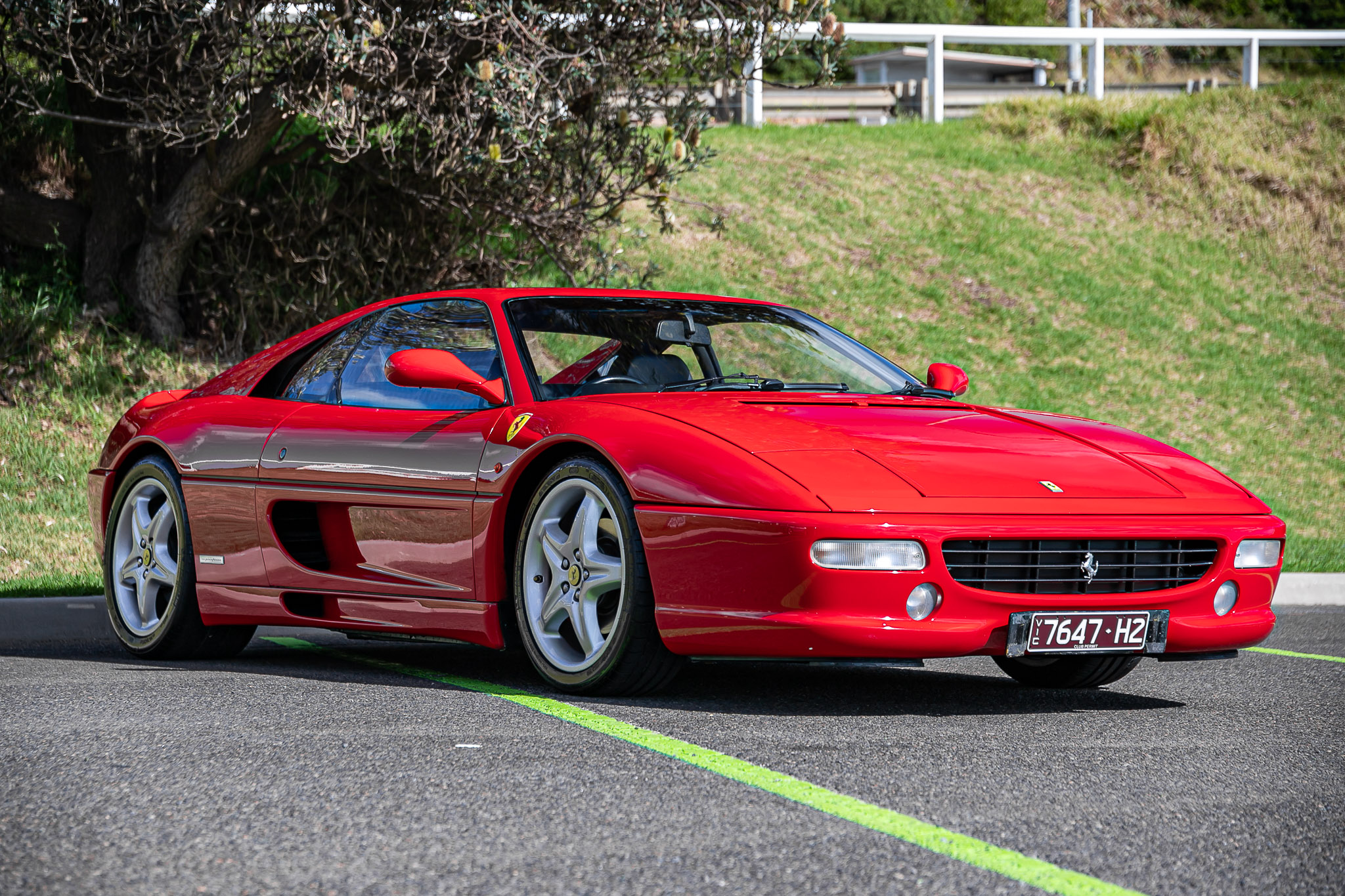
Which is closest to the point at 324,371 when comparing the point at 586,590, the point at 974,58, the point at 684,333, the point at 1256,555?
the point at 684,333

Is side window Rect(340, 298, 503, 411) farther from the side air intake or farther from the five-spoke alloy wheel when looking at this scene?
the five-spoke alloy wheel

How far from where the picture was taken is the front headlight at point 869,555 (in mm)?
4070

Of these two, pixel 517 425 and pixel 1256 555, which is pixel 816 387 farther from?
pixel 1256 555

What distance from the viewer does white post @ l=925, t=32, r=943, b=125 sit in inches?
795

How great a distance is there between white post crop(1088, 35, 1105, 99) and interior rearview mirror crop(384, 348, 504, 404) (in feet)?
56.9

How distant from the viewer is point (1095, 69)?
20.7 meters

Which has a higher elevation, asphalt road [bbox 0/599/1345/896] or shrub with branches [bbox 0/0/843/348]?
shrub with branches [bbox 0/0/843/348]

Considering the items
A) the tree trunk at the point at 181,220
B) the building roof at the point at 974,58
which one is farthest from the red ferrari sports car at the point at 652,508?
the building roof at the point at 974,58

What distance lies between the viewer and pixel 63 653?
6254 mm

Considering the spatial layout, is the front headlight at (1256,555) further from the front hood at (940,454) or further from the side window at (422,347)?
the side window at (422,347)

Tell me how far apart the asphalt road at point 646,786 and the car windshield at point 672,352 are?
3.24 feet

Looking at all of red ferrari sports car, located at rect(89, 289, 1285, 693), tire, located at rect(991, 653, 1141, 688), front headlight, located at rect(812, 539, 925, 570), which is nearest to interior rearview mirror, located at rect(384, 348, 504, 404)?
red ferrari sports car, located at rect(89, 289, 1285, 693)

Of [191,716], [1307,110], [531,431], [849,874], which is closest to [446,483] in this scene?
[531,431]

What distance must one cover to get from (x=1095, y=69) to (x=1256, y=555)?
56.9 ft
